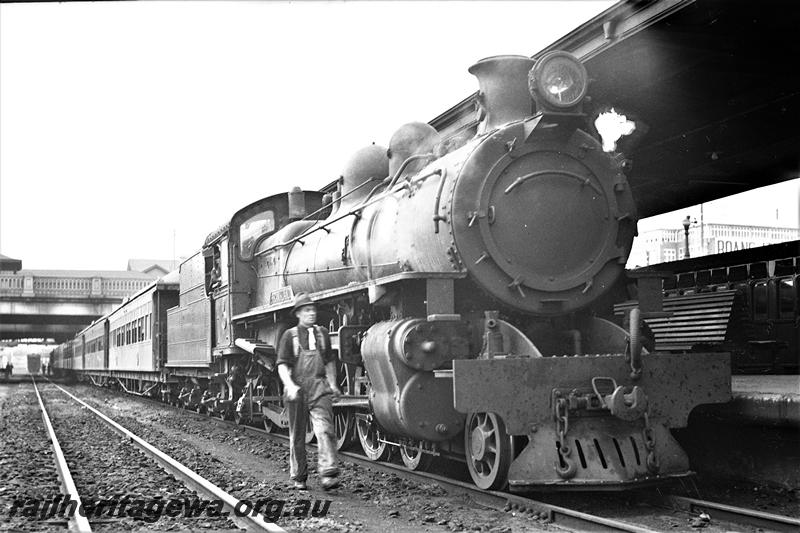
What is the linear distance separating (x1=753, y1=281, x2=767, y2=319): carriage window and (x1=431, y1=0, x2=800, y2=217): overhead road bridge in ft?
6.83

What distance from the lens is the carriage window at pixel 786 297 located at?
1077 centimetres

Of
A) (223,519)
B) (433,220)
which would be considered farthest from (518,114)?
(223,519)

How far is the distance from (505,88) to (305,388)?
3.09 metres

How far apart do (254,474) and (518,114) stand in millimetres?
4142

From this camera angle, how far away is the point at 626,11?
7.74 meters

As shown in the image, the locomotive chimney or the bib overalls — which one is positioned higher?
the locomotive chimney

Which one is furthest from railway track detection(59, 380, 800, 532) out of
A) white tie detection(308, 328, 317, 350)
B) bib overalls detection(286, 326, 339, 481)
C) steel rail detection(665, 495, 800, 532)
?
white tie detection(308, 328, 317, 350)

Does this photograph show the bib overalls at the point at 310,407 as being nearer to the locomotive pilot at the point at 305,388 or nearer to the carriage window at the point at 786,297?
the locomotive pilot at the point at 305,388

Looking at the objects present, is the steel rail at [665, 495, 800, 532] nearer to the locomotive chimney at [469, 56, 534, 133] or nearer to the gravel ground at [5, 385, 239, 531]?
the gravel ground at [5, 385, 239, 531]

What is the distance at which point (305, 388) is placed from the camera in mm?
6832

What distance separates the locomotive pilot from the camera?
6750mm

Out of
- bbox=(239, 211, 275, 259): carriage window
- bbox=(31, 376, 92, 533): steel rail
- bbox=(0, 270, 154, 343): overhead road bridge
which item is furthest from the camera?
bbox=(0, 270, 154, 343): overhead road bridge

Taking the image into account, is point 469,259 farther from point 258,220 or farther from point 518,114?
point 258,220

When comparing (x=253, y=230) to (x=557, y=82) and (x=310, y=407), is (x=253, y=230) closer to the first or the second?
(x=310, y=407)
